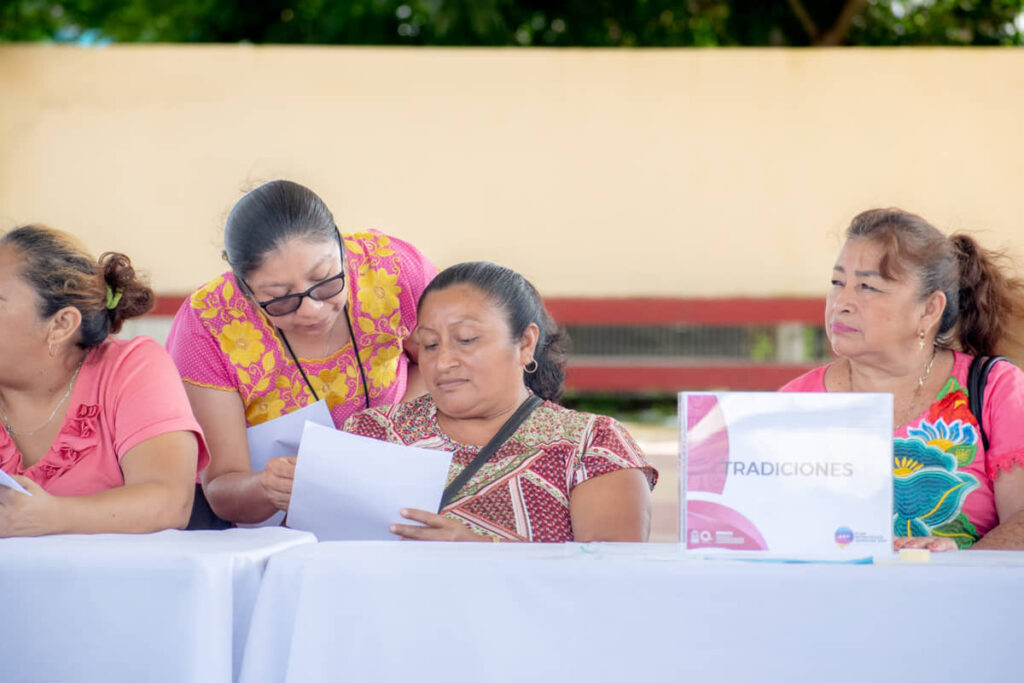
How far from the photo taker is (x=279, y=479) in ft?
6.62

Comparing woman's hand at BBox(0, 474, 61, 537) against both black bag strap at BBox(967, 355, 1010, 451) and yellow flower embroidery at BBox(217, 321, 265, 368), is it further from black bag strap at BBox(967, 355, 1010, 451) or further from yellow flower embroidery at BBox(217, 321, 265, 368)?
black bag strap at BBox(967, 355, 1010, 451)

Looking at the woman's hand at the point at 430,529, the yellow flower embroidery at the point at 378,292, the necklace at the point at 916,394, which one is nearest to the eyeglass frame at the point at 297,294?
the yellow flower embroidery at the point at 378,292

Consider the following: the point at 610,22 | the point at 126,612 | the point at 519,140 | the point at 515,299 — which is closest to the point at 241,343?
the point at 515,299

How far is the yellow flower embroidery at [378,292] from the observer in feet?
8.30

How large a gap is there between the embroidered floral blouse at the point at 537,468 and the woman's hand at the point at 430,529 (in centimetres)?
23

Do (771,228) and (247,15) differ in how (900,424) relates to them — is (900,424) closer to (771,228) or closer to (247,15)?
(771,228)

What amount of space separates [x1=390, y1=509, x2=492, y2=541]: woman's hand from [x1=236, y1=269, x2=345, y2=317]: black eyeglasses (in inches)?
25.7

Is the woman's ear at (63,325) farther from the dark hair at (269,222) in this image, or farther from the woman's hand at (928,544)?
A: the woman's hand at (928,544)

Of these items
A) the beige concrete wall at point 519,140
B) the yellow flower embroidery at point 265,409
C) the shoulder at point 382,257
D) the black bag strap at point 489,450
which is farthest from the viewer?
the beige concrete wall at point 519,140

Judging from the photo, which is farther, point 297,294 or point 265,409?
point 265,409

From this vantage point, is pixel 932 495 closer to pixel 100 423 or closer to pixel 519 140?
pixel 100 423

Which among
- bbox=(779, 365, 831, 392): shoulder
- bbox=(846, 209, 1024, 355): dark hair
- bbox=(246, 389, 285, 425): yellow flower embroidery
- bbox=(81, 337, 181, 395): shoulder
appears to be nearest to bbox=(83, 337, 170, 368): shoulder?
bbox=(81, 337, 181, 395): shoulder

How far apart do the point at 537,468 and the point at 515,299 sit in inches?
14.8

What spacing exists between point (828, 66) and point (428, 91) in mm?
2114
